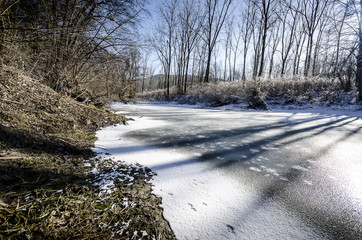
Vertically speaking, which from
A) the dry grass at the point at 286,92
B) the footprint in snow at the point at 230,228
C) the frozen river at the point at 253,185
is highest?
the dry grass at the point at 286,92

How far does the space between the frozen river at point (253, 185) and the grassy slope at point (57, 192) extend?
161 millimetres

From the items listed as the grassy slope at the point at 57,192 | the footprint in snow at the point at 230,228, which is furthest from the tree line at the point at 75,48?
the footprint in snow at the point at 230,228

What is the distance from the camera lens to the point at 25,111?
2.09 metres

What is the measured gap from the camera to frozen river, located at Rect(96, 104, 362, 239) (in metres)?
0.90

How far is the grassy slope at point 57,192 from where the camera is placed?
781 mm

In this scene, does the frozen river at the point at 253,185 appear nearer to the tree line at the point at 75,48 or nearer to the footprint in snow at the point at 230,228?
the footprint in snow at the point at 230,228

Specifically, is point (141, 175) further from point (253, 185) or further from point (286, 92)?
point (286, 92)

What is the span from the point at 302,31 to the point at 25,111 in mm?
24735

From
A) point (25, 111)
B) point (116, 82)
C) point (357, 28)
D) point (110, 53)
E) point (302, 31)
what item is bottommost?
point (25, 111)

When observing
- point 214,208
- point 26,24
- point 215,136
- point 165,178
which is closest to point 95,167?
point 165,178

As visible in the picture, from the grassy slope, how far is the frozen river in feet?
0.53

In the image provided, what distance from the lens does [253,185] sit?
1.33 meters

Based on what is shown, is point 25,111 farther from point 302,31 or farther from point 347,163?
point 302,31

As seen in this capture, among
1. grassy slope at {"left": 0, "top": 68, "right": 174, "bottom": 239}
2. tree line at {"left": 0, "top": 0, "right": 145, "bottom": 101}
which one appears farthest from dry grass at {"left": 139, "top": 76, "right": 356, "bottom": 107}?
grassy slope at {"left": 0, "top": 68, "right": 174, "bottom": 239}
